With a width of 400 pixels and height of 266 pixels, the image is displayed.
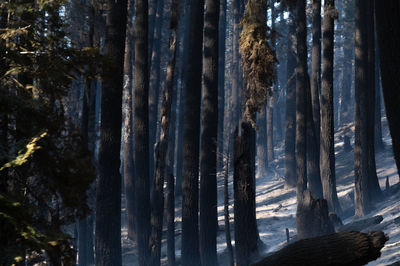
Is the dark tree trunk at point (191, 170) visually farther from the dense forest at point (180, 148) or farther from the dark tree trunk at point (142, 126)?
the dark tree trunk at point (142, 126)

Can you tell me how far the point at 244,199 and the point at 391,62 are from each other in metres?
5.62

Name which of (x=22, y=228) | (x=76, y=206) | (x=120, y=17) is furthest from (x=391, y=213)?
(x=22, y=228)

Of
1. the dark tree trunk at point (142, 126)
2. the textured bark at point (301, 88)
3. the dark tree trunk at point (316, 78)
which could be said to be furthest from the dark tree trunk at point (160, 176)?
the dark tree trunk at point (316, 78)

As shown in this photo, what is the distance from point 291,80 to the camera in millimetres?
35906

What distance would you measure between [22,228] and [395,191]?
691 inches

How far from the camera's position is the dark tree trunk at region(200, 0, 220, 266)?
57.5 feet

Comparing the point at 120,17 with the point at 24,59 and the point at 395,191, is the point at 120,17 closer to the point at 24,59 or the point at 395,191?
the point at 24,59

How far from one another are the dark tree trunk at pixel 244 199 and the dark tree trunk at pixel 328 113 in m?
9.45

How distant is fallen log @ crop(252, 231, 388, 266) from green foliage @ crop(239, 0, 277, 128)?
7583mm

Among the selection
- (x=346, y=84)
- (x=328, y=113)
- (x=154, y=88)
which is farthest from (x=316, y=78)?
(x=346, y=84)

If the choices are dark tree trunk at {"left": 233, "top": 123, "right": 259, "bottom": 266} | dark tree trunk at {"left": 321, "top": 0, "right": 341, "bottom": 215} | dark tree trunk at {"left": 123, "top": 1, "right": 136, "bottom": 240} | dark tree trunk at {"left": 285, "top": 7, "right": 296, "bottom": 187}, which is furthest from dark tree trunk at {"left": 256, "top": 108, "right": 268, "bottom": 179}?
dark tree trunk at {"left": 233, "top": 123, "right": 259, "bottom": 266}

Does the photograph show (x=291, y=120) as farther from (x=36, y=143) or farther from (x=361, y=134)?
(x=36, y=143)

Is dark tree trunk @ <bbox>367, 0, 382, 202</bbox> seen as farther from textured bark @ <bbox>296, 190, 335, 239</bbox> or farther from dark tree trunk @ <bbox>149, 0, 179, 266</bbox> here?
dark tree trunk @ <bbox>149, 0, 179, 266</bbox>

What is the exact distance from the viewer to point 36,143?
26.0 ft
